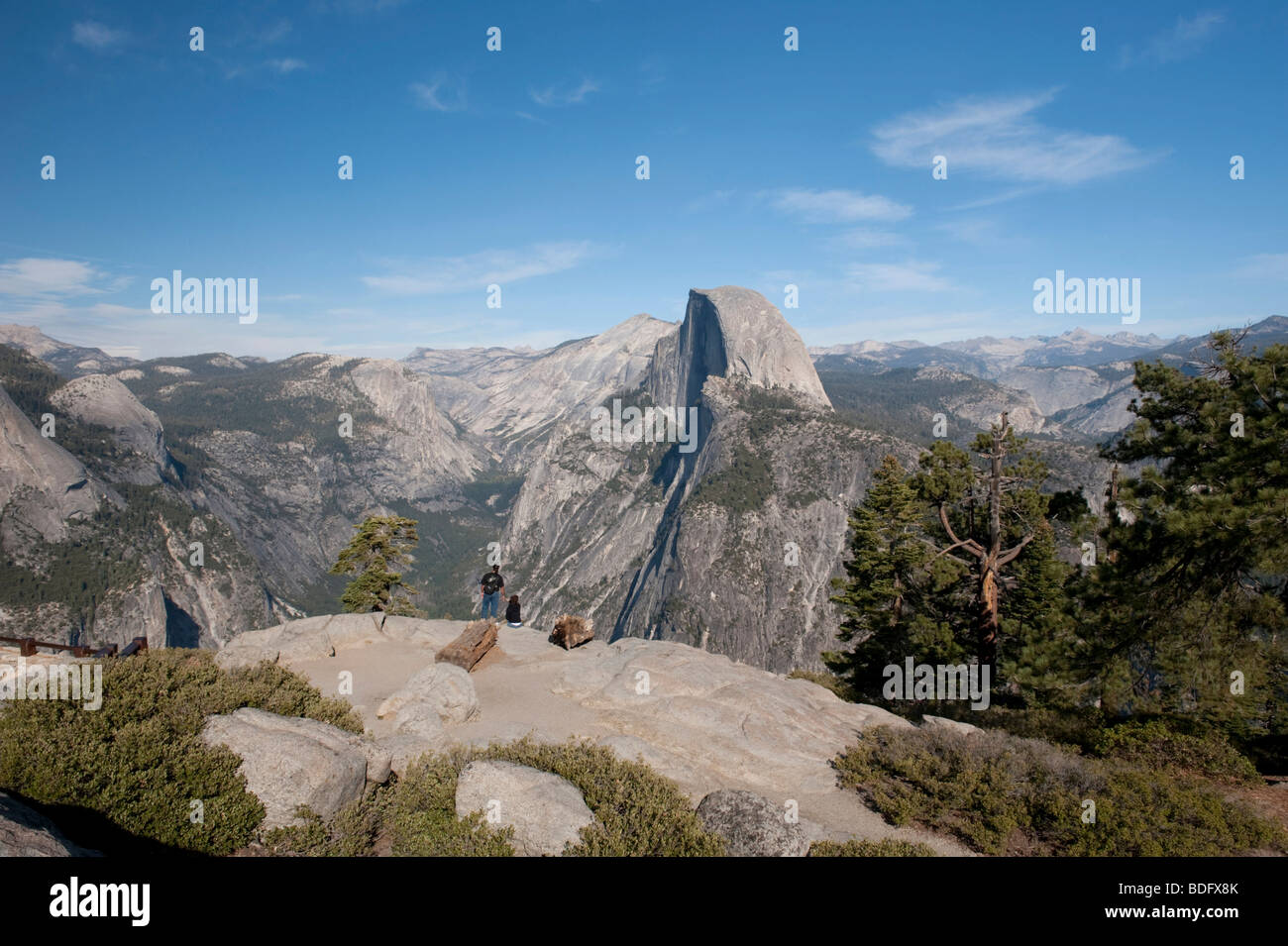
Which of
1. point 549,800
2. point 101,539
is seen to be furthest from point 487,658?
point 101,539

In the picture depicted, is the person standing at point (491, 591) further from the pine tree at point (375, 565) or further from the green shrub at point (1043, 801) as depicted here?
the green shrub at point (1043, 801)

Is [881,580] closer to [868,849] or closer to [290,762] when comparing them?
[868,849]

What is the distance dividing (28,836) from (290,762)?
3.79 metres

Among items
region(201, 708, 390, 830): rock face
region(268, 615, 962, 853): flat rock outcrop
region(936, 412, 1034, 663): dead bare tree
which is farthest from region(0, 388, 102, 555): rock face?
region(936, 412, 1034, 663): dead bare tree

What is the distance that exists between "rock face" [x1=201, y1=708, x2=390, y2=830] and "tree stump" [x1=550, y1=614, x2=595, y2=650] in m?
12.9

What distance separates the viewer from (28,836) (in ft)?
22.1

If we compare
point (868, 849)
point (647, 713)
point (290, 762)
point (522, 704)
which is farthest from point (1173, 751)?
point (290, 762)

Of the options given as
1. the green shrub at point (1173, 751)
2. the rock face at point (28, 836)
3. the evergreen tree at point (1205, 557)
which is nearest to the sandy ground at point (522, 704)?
the green shrub at point (1173, 751)

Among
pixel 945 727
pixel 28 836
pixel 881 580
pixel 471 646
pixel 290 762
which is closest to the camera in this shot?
pixel 28 836

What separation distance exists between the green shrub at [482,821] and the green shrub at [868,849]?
5.63 ft
